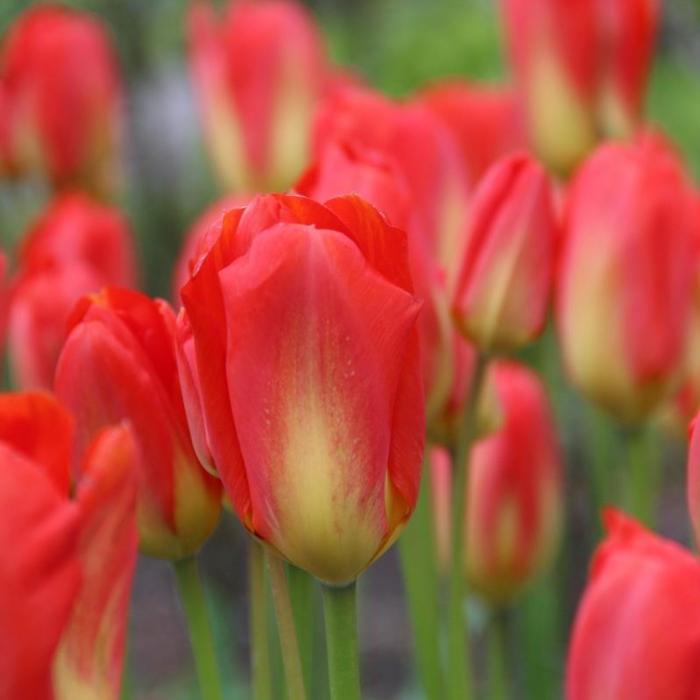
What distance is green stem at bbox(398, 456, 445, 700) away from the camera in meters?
0.72

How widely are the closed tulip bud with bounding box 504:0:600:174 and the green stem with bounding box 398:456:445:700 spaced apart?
541mm

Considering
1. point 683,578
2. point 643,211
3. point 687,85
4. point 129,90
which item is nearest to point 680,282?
→ point 643,211

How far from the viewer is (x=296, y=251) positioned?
46cm

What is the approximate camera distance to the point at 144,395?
1.77ft

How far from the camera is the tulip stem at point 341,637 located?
50 centimetres

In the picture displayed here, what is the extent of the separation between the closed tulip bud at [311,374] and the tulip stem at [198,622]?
94 mm

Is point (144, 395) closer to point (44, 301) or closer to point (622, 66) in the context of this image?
point (44, 301)

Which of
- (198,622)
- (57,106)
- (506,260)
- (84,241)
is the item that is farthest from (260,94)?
(198,622)

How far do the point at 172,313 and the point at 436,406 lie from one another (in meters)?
0.16

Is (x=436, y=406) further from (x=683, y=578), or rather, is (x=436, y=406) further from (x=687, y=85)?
(x=687, y=85)

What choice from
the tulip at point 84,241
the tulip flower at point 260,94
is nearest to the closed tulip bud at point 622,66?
the tulip flower at point 260,94

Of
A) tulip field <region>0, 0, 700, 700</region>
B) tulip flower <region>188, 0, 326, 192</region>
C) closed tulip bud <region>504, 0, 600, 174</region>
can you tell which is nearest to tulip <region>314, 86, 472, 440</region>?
tulip field <region>0, 0, 700, 700</region>

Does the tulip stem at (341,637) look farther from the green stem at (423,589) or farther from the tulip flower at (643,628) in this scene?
the green stem at (423,589)

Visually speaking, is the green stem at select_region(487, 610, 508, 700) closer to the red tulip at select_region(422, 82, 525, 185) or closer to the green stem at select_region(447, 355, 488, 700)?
the green stem at select_region(447, 355, 488, 700)
